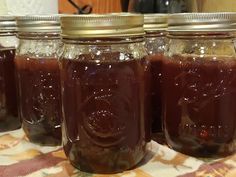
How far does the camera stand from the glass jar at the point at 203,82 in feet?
1.71

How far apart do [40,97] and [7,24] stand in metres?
0.15

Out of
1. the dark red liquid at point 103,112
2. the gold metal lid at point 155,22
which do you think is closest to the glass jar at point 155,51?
the gold metal lid at point 155,22

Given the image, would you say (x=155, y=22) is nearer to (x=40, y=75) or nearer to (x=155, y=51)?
(x=155, y=51)

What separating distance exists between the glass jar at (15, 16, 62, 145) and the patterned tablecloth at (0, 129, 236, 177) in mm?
34

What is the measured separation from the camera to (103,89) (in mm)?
485

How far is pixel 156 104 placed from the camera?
64cm

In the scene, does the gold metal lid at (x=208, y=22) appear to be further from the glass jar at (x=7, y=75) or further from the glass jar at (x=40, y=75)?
the glass jar at (x=7, y=75)

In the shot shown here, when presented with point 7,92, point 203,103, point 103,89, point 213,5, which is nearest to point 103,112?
point 103,89

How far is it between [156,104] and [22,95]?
215 mm

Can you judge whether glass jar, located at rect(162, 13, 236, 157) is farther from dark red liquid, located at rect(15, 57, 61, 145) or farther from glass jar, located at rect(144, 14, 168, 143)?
dark red liquid, located at rect(15, 57, 61, 145)

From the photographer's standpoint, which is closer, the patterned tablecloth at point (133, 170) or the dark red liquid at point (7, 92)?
the patterned tablecloth at point (133, 170)

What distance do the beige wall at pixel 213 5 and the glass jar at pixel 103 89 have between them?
1.07 ft

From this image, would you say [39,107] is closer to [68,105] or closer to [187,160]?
[68,105]

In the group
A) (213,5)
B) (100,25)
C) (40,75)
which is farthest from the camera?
(213,5)
